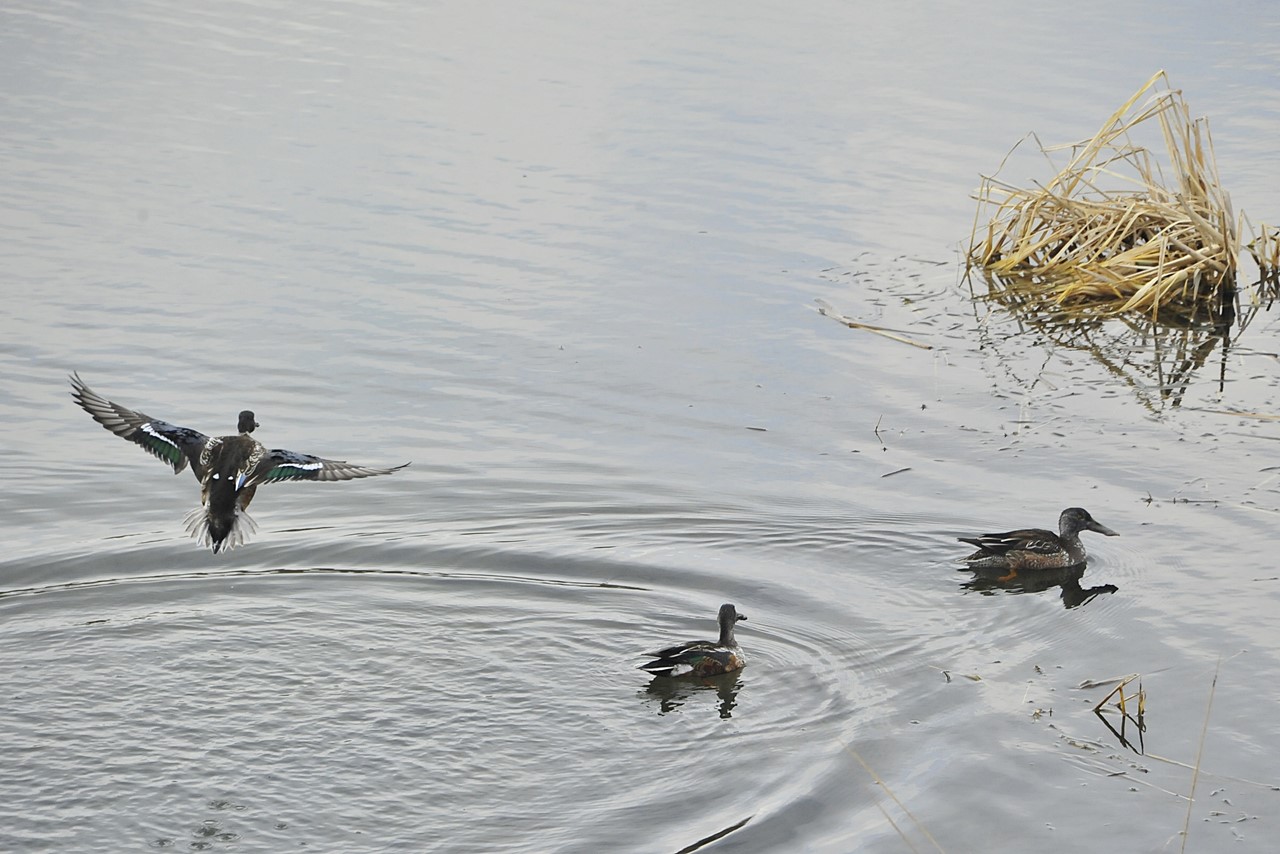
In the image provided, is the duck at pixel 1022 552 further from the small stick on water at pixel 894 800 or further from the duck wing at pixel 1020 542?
the small stick on water at pixel 894 800

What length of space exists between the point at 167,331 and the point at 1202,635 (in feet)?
29.0

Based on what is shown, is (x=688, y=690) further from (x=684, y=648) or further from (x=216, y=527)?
(x=216, y=527)

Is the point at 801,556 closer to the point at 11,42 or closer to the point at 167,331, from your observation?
the point at 167,331

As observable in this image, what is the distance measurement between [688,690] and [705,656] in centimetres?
19

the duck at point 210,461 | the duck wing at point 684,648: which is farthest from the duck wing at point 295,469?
the duck wing at point 684,648

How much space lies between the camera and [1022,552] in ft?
31.1

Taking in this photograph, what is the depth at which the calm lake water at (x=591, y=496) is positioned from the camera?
23.2 feet

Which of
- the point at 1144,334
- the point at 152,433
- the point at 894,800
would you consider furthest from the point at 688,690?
the point at 1144,334

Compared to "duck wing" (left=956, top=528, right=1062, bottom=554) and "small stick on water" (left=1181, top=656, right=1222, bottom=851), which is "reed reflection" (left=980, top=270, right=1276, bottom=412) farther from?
"small stick on water" (left=1181, top=656, right=1222, bottom=851)

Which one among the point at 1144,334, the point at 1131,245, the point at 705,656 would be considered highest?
the point at 1131,245

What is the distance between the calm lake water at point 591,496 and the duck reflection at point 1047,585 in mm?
55

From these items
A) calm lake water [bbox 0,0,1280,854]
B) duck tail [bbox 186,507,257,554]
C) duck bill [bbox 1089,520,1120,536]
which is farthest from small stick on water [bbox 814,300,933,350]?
duck tail [bbox 186,507,257,554]

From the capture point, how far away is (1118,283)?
49.8 ft

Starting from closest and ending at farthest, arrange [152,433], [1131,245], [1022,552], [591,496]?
[152,433] < [1022,552] < [591,496] < [1131,245]
